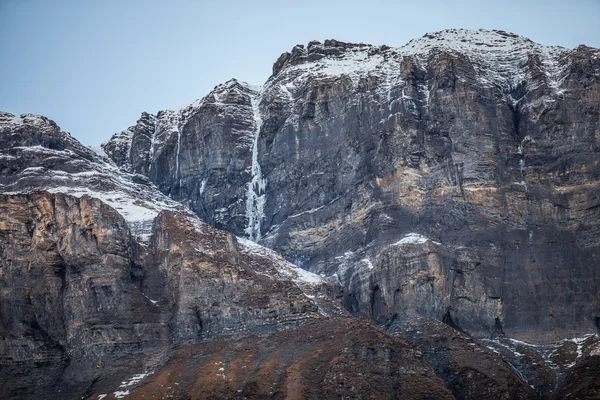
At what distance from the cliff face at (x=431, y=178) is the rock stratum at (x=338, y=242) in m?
→ 0.33

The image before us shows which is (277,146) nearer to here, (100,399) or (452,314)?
(452,314)

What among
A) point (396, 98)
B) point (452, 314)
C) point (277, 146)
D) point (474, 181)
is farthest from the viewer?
point (277, 146)

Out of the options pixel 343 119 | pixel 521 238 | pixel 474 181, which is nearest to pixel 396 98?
pixel 343 119

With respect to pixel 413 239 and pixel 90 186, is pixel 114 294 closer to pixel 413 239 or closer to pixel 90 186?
pixel 90 186

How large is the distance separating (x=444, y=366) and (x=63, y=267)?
163 ft

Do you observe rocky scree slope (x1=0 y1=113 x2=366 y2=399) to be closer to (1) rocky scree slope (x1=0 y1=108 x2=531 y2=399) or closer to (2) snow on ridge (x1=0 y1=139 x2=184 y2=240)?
(1) rocky scree slope (x1=0 y1=108 x2=531 y2=399)

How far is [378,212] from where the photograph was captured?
157250mm

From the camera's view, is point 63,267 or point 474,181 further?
point 474,181

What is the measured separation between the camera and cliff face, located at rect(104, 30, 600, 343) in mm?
145625

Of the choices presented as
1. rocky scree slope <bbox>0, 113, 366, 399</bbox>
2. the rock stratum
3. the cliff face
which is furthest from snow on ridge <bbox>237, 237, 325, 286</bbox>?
the cliff face

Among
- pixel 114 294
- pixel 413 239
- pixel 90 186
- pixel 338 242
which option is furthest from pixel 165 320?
pixel 413 239

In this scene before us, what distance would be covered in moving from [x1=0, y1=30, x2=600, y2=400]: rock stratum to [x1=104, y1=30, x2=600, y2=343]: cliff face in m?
0.33

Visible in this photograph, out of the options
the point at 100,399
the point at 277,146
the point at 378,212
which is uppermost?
the point at 277,146

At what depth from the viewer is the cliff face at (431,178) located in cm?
14562
